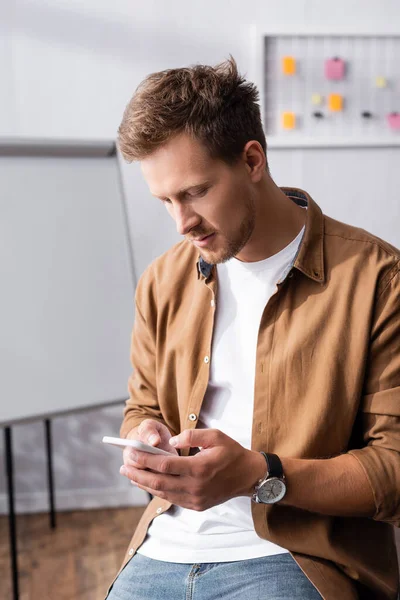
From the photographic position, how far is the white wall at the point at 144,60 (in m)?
2.35

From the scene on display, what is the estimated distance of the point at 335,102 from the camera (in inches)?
94.0

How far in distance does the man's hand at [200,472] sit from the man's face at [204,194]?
348 mm

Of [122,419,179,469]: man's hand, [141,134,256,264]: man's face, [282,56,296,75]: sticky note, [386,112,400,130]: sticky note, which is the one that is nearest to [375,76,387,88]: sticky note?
[386,112,400,130]: sticky note

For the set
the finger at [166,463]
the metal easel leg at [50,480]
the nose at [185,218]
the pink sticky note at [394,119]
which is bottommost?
the metal easel leg at [50,480]

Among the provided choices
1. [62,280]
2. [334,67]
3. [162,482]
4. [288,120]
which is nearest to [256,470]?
[162,482]

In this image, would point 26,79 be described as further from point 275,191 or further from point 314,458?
point 314,458

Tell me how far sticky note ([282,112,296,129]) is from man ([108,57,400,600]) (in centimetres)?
112

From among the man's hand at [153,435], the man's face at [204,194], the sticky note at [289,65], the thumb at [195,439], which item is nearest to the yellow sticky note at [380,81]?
the sticky note at [289,65]

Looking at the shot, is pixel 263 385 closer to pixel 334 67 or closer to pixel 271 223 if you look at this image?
pixel 271 223

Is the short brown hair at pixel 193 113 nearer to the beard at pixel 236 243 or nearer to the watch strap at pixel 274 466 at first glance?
the beard at pixel 236 243

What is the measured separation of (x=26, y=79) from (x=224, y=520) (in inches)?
67.3

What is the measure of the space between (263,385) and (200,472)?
0.25 meters

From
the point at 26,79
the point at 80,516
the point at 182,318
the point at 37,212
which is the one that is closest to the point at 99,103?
the point at 26,79

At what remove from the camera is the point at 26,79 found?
7.78ft
